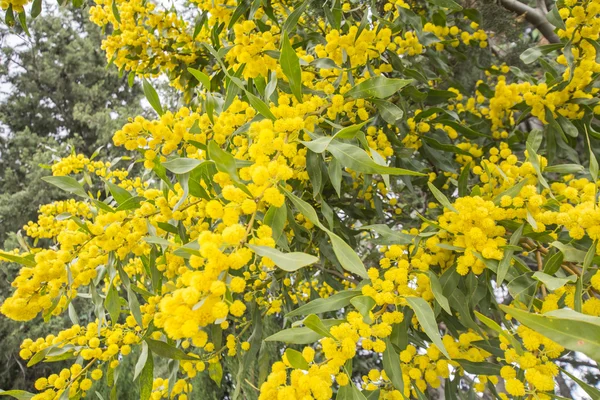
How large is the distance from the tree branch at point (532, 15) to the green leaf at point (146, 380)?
107 inches

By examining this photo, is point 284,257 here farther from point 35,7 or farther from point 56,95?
point 56,95

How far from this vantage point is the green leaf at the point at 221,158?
0.78 m

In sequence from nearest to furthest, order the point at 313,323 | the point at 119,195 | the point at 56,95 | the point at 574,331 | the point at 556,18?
1. the point at 574,331
2. the point at 313,323
3. the point at 119,195
4. the point at 556,18
5. the point at 56,95

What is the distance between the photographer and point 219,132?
1.17 metres

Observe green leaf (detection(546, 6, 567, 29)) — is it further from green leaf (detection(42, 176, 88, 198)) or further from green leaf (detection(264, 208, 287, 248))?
green leaf (detection(42, 176, 88, 198))

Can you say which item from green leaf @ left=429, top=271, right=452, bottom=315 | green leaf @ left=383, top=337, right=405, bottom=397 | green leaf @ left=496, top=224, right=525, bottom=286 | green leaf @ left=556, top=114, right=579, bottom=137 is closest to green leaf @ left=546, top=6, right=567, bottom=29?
green leaf @ left=556, top=114, right=579, bottom=137

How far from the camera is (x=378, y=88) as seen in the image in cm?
110

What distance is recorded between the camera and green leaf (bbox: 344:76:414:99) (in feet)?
3.45

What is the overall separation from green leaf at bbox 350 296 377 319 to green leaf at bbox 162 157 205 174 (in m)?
0.49

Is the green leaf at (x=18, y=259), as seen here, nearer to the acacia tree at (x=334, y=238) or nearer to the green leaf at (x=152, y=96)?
the acacia tree at (x=334, y=238)

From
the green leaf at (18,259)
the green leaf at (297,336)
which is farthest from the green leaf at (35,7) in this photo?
the green leaf at (297,336)

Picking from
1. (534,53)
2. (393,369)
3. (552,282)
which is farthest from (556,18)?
(393,369)

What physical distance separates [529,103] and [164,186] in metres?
1.59

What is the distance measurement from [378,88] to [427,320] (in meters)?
0.66
